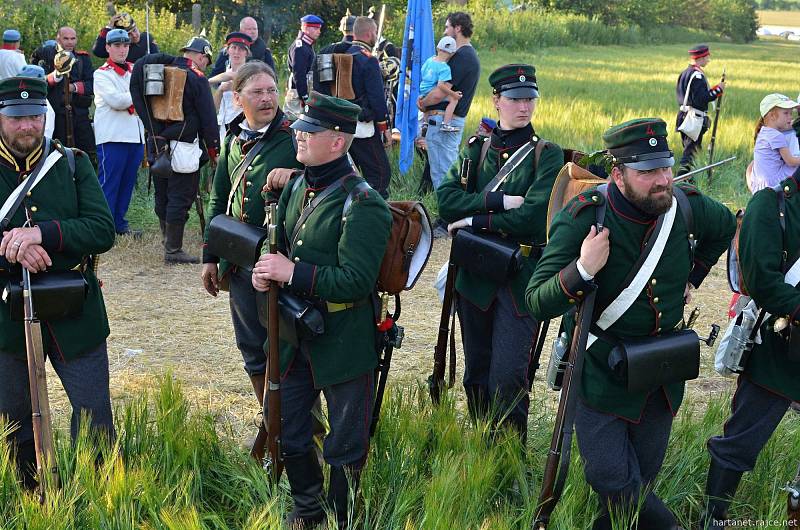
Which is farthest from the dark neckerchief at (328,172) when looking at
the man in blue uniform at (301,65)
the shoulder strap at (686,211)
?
the man in blue uniform at (301,65)

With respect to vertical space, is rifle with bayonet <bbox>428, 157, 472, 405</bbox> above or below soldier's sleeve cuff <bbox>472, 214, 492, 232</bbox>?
below

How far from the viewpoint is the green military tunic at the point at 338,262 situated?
3.97 metres

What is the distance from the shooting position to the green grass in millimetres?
3820

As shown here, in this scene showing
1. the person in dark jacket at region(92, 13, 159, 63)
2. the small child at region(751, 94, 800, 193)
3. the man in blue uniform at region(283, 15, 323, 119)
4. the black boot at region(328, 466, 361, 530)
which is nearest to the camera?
the black boot at region(328, 466, 361, 530)

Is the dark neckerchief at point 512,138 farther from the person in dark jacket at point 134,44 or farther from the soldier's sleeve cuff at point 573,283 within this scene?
the person in dark jacket at point 134,44

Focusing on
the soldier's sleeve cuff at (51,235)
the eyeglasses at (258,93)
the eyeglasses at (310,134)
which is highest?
the eyeglasses at (258,93)

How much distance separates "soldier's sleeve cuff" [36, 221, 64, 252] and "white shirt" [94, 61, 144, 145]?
17.5 feet

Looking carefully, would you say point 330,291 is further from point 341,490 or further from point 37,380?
point 37,380

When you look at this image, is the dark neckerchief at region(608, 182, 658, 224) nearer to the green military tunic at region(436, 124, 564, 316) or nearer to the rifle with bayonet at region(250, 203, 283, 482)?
the green military tunic at region(436, 124, 564, 316)

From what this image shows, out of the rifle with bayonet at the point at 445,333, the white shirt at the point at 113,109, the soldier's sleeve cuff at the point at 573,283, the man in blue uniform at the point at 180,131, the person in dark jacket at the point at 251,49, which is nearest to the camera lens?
the soldier's sleeve cuff at the point at 573,283

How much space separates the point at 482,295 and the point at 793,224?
1528 mm

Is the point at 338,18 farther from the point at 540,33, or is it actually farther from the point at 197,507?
the point at 540,33

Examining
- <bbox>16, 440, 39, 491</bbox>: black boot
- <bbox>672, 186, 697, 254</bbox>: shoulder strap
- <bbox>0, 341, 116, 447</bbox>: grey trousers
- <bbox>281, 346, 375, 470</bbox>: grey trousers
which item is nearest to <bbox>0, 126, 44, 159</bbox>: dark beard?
<bbox>0, 341, 116, 447</bbox>: grey trousers

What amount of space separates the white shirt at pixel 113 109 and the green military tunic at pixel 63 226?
16.8 ft
